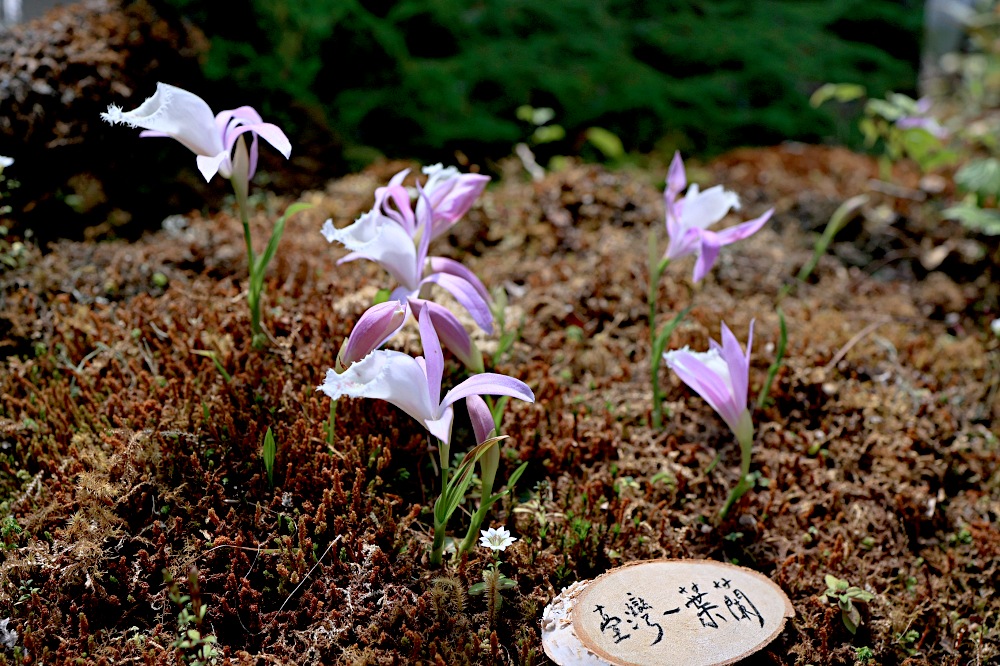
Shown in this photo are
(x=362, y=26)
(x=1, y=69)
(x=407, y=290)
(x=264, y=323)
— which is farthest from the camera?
(x=362, y=26)

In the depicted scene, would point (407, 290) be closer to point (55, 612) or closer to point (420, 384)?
point (420, 384)

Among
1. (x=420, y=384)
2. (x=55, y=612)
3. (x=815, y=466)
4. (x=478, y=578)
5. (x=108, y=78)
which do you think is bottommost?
(x=815, y=466)

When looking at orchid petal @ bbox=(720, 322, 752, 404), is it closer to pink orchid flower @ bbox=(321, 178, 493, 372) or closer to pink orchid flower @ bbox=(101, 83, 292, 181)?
pink orchid flower @ bbox=(321, 178, 493, 372)

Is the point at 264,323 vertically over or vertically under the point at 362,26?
under

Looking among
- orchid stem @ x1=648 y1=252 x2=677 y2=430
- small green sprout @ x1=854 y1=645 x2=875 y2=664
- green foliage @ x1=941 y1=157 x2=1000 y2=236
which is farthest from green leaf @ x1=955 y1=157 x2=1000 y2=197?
small green sprout @ x1=854 y1=645 x2=875 y2=664

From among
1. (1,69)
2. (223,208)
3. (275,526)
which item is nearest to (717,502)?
(275,526)

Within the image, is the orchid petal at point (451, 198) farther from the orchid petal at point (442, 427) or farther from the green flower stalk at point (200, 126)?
the orchid petal at point (442, 427)
